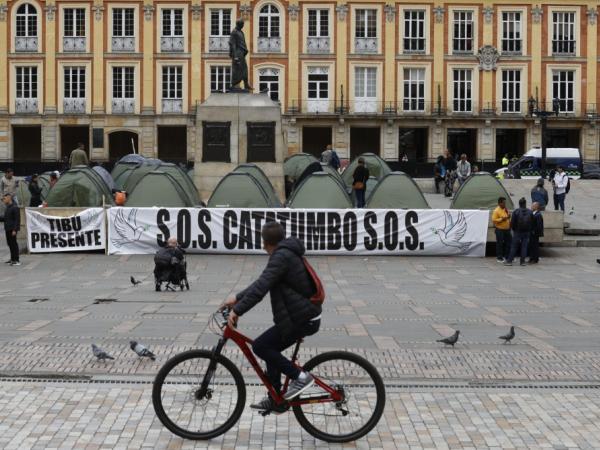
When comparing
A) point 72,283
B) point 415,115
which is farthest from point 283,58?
point 72,283

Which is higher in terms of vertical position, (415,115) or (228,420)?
(415,115)

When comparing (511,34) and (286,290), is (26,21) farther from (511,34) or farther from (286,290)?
(286,290)

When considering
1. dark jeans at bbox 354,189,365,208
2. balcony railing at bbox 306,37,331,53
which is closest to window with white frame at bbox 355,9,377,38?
balcony railing at bbox 306,37,331,53

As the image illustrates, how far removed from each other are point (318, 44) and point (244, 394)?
56.9 metres

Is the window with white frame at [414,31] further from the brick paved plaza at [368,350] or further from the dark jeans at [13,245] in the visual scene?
Result: the dark jeans at [13,245]

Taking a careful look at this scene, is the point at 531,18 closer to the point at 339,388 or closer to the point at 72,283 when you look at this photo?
the point at 72,283

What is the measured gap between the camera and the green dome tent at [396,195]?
28.8 metres

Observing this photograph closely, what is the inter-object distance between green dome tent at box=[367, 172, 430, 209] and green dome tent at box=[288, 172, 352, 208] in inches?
34.7

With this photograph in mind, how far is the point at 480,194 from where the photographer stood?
28875 mm

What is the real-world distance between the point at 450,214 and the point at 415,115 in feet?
128

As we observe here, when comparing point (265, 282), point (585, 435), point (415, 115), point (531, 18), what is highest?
point (531, 18)

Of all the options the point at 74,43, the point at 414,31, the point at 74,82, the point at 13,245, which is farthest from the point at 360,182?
the point at 74,43

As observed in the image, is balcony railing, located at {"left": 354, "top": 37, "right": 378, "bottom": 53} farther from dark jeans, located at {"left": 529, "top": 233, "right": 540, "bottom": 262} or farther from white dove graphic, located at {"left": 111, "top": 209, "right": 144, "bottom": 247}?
dark jeans, located at {"left": 529, "top": 233, "right": 540, "bottom": 262}

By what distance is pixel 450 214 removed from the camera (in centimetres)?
2634
